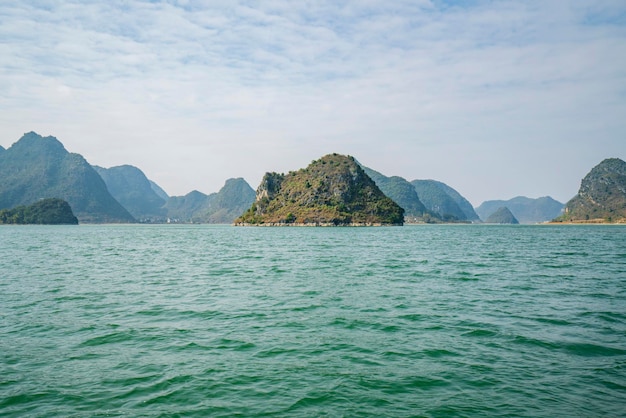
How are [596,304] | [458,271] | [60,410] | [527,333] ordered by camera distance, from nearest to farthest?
[60,410] < [527,333] < [596,304] < [458,271]

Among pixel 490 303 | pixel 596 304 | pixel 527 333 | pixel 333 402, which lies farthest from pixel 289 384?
pixel 596 304

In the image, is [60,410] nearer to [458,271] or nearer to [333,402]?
[333,402]

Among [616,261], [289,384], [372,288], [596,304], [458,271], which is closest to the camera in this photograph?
[289,384]

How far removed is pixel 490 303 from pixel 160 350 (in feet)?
62.9

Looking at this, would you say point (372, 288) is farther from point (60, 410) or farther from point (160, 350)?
point (60, 410)

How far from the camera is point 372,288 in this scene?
30.2m

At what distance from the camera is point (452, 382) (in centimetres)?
1236

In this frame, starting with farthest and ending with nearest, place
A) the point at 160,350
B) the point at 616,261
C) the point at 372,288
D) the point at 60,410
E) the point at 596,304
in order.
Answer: the point at 616,261 < the point at 372,288 < the point at 596,304 < the point at 160,350 < the point at 60,410

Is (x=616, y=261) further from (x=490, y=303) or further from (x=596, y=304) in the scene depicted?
(x=490, y=303)

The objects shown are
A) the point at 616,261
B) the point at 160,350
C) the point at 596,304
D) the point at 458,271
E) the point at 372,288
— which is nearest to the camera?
the point at 160,350

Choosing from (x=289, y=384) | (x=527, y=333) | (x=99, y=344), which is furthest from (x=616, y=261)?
(x=99, y=344)

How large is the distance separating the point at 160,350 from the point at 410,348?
993cm

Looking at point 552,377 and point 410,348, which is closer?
point 552,377

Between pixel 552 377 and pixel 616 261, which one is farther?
pixel 616 261
